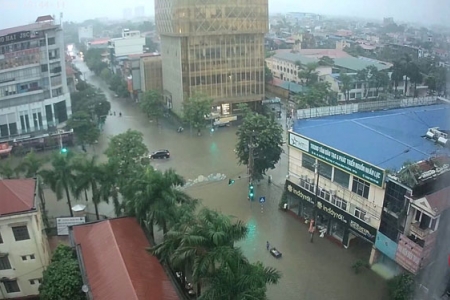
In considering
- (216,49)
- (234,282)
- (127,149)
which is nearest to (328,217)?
(234,282)

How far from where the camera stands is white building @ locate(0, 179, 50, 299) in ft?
31.9

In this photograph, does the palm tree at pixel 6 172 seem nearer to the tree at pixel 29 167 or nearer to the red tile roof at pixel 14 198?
the tree at pixel 29 167

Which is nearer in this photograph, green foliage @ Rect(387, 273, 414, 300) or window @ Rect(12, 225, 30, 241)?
green foliage @ Rect(387, 273, 414, 300)

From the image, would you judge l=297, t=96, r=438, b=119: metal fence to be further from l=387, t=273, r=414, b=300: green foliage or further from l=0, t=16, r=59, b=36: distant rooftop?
l=0, t=16, r=59, b=36: distant rooftop

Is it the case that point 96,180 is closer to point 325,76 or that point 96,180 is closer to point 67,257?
point 67,257

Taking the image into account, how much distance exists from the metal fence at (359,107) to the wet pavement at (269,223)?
3.51 meters

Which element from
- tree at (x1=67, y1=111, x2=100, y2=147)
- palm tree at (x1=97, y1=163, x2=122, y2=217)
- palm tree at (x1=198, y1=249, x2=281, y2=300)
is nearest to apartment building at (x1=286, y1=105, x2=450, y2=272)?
palm tree at (x1=198, y1=249, x2=281, y2=300)

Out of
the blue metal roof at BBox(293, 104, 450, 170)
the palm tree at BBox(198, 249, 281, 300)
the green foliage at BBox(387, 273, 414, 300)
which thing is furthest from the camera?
the blue metal roof at BBox(293, 104, 450, 170)

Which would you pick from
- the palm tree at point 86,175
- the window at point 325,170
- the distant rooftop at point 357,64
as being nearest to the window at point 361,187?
the window at point 325,170

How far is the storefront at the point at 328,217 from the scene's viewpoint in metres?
11.7

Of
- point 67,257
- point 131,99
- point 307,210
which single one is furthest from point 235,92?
point 67,257

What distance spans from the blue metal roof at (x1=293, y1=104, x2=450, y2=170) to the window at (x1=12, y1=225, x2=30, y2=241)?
8.74m

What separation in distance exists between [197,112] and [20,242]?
1616 centimetres

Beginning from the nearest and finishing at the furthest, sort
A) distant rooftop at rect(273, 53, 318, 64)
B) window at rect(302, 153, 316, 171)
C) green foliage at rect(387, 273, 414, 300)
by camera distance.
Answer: green foliage at rect(387, 273, 414, 300) → window at rect(302, 153, 316, 171) → distant rooftop at rect(273, 53, 318, 64)
